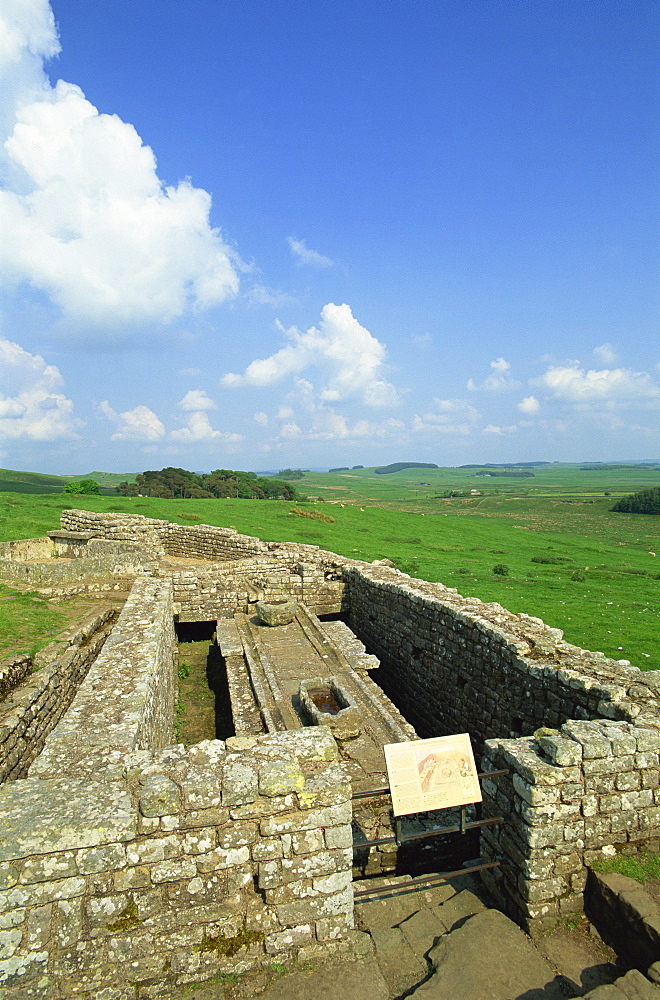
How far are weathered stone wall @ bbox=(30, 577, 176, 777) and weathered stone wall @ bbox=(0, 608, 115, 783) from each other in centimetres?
87

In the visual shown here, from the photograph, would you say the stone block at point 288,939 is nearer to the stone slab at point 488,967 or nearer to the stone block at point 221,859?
the stone block at point 221,859

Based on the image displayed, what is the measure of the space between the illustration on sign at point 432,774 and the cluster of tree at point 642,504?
75951mm

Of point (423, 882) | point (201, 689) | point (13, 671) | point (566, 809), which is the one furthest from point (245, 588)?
point (566, 809)

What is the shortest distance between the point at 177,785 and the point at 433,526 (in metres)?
39.6

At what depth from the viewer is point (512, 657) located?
7.89 metres

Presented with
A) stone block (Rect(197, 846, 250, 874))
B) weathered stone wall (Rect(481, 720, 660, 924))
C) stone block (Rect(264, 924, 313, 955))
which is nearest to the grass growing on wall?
stone block (Rect(197, 846, 250, 874))

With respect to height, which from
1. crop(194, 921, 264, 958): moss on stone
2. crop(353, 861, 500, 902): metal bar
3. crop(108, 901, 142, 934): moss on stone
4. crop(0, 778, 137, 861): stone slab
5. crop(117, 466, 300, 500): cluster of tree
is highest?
crop(117, 466, 300, 500): cluster of tree

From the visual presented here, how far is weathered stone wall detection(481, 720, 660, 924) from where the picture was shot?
4414 mm

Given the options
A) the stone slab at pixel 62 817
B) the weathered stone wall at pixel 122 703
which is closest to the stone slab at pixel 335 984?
the stone slab at pixel 62 817

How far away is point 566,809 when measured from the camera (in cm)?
447

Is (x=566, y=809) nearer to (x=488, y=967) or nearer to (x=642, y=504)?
(x=488, y=967)

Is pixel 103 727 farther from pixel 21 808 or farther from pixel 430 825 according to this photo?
pixel 430 825

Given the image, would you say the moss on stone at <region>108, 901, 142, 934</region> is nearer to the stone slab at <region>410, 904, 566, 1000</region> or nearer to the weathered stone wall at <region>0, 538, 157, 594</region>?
the stone slab at <region>410, 904, 566, 1000</region>

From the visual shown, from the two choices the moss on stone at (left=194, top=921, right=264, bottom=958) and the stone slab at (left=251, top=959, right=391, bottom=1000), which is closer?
the stone slab at (left=251, top=959, right=391, bottom=1000)
